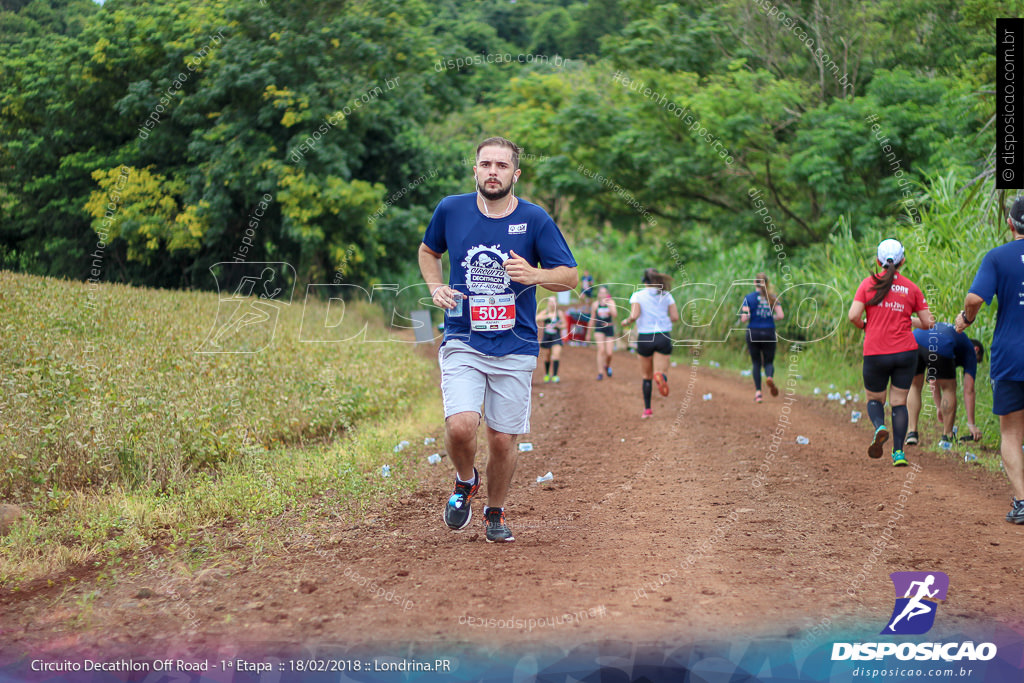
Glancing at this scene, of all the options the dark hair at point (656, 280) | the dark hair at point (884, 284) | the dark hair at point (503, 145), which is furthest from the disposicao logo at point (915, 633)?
the dark hair at point (656, 280)

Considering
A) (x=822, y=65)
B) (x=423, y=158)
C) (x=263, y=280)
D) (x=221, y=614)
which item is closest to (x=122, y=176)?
(x=263, y=280)

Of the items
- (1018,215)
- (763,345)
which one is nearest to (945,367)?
(1018,215)

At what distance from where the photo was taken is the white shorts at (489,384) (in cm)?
509

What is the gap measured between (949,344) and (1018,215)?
3.28m

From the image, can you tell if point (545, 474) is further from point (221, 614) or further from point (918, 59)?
point (918, 59)

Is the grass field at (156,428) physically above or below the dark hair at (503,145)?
below

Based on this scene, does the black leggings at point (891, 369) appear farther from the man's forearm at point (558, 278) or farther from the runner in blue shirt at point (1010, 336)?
the man's forearm at point (558, 278)

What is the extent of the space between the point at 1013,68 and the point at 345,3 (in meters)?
15.3

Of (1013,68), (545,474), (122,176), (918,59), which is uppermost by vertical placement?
(918,59)

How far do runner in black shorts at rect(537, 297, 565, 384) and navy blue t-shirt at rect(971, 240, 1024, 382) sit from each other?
9.43 meters

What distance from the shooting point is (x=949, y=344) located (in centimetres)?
880

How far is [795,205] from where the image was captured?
71.9 feet

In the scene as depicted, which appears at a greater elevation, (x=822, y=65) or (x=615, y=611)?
(x=822, y=65)

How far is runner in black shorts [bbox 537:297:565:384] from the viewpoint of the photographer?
15308 millimetres
